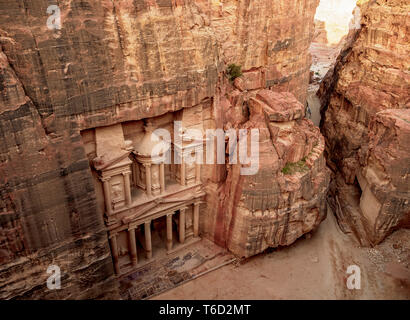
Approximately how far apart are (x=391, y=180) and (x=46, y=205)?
13696mm

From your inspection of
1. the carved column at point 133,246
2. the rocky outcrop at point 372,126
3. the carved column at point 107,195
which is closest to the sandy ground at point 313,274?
the rocky outcrop at point 372,126

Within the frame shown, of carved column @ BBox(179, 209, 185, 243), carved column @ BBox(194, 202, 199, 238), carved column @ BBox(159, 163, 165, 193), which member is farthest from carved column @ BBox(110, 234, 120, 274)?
carved column @ BBox(194, 202, 199, 238)

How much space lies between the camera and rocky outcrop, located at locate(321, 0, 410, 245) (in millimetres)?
15570

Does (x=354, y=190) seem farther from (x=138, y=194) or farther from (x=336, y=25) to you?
(x=336, y=25)

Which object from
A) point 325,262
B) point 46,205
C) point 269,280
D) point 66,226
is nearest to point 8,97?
point 46,205

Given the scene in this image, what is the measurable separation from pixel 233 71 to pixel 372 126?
7.41 meters

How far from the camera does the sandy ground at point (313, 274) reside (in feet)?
47.1

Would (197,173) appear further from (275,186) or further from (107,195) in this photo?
(107,195)

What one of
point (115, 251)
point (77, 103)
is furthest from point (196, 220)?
point (77, 103)

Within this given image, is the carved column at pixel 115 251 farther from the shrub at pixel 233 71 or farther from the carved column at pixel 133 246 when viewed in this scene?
the shrub at pixel 233 71

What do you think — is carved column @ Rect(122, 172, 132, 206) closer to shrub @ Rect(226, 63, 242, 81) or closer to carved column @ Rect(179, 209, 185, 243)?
carved column @ Rect(179, 209, 185, 243)

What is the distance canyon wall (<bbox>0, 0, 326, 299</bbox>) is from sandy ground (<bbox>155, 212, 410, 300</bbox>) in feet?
3.82

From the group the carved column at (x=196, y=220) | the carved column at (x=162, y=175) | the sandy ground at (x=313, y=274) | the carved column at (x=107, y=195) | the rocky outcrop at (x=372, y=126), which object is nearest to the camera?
the carved column at (x=107, y=195)

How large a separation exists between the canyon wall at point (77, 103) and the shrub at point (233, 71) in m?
1.31
